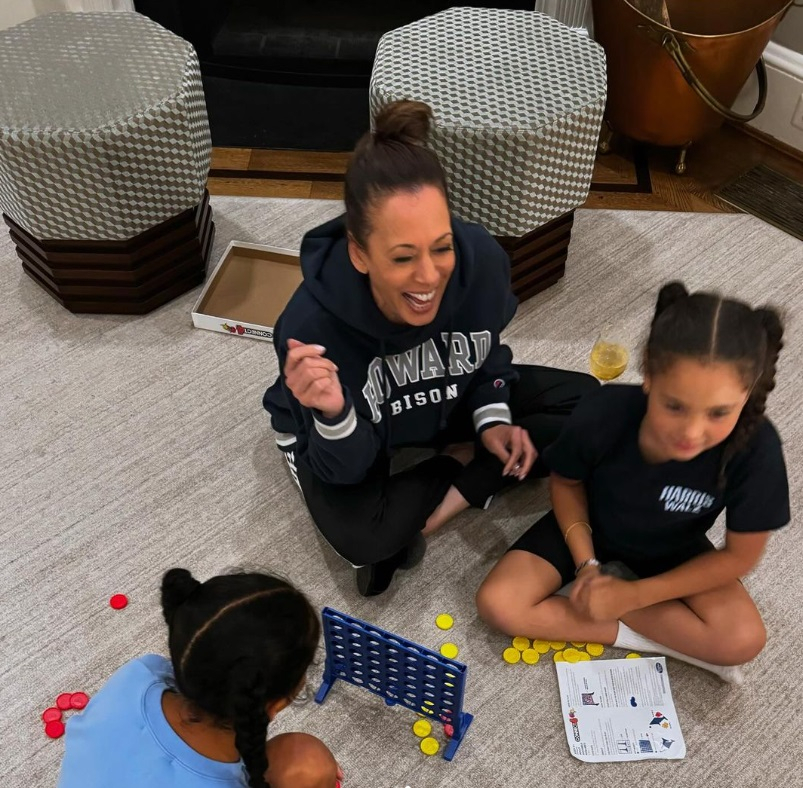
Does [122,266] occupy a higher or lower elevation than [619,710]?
higher

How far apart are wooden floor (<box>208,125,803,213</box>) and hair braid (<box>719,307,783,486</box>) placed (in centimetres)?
125

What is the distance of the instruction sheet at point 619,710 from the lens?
1384mm

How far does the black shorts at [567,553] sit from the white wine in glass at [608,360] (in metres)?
0.46

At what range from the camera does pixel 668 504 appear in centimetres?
134

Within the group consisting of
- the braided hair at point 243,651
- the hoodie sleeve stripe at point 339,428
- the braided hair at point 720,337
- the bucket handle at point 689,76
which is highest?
the braided hair at point 720,337

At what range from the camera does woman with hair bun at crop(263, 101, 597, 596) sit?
4.05 ft

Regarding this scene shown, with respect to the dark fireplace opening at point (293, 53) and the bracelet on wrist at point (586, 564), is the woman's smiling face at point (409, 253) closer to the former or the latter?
the bracelet on wrist at point (586, 564)

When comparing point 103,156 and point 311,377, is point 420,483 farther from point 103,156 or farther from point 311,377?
point 103,156

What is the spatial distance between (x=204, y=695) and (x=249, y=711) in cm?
6

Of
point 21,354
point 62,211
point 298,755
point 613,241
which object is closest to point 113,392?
point 21,354

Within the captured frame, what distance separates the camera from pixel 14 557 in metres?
1.62

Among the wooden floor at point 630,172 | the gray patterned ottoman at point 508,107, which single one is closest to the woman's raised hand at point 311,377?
the gray patterned ottoman at point 508,107

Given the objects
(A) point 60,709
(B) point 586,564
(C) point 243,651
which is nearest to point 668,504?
(B) point 586,564

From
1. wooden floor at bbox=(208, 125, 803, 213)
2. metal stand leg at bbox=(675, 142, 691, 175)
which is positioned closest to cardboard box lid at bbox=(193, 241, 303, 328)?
wooden floor at bbox=(208, 125, 803, 213)
